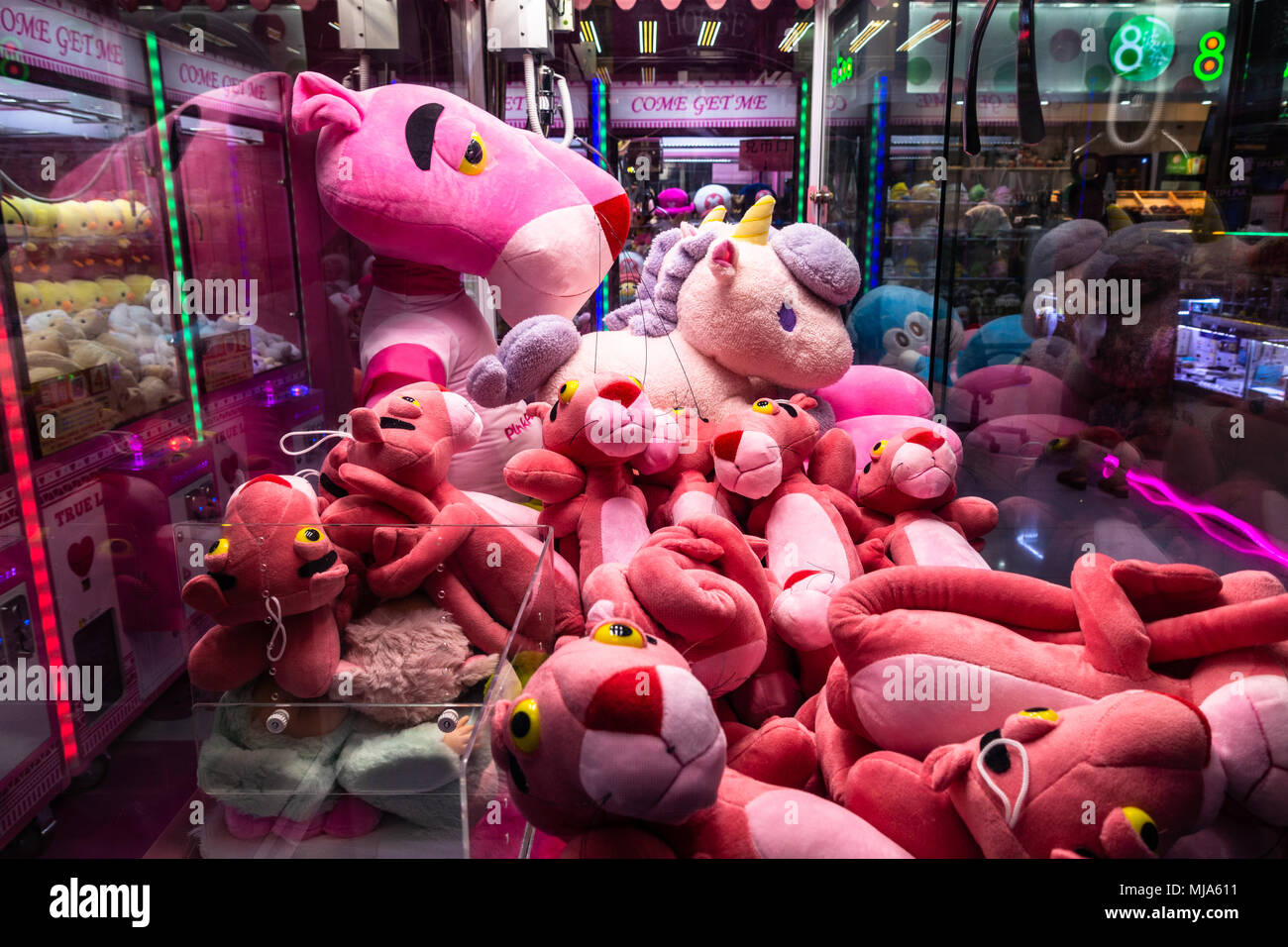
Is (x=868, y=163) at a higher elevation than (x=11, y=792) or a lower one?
higher

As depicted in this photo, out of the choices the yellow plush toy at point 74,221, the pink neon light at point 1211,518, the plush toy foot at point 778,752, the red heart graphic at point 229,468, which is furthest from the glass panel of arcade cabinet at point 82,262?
the pink neon light at point 1211,518

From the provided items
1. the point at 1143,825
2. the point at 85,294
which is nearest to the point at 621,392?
the point at 1143,825

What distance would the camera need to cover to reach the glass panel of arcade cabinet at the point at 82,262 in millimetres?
1648

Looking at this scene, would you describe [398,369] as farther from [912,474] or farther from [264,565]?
[912,474]

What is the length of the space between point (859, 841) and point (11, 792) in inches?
52.4

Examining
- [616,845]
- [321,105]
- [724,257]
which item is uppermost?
[321,105]

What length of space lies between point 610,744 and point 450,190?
121cm

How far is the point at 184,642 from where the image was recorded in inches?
44.8

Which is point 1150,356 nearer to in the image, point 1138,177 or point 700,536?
point 1138,177

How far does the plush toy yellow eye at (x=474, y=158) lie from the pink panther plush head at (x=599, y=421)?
53 centimetres

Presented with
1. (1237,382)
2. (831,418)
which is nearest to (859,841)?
(831,418)

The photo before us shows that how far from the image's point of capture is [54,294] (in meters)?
1.77

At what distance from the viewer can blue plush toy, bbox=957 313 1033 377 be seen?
1.89 metres

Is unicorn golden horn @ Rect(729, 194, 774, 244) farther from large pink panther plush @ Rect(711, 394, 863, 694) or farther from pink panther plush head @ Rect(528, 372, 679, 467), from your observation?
pink panther plush head @ Rect(528, 372, 679, 467)
